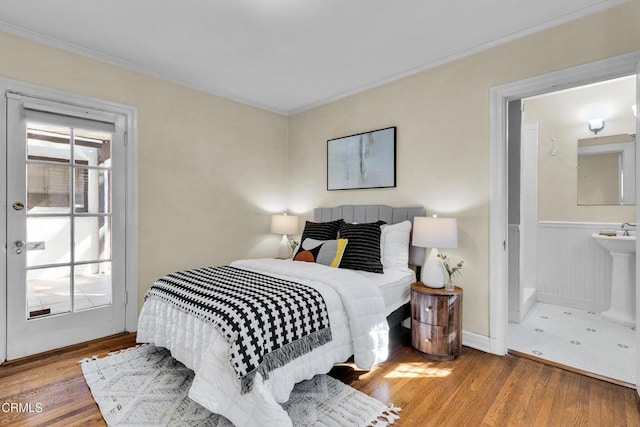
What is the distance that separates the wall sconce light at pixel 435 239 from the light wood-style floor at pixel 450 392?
0.63 metres

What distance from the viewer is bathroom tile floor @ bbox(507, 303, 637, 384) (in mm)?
2402

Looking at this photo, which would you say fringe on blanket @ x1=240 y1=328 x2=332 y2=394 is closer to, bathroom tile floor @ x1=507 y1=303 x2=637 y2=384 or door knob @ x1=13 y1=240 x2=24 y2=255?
bathroom tile floor @ x1=507 y1=303 x2=637 y2=384

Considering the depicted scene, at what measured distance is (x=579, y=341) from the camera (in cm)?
282

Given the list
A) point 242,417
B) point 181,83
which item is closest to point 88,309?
point 242,417

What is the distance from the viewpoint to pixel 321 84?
141 inches

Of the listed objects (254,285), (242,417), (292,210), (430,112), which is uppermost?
(430,112)

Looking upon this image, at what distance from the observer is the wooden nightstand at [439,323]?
2.49 m

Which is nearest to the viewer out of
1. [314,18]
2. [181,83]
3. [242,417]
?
[242,417]

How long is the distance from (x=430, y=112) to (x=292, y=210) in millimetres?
2261

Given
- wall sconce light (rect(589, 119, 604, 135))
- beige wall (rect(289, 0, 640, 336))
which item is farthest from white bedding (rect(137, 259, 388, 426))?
wall sconce light (rect(589, 119, 604, 135))

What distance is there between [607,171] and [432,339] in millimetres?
2992

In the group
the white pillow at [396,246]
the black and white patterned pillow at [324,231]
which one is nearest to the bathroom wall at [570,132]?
the white pillow at [396,246]

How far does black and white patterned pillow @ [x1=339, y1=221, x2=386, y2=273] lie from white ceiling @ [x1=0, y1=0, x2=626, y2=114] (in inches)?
62.8

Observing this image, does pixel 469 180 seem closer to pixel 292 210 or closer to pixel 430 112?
pixel 430 112
